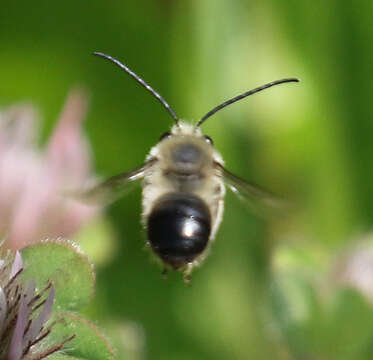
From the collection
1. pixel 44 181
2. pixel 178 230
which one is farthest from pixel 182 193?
pixel 44 181

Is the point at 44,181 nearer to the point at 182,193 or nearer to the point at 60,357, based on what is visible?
the point at 182,193

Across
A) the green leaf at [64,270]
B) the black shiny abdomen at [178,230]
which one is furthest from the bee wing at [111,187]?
the green leaf at [64,270]

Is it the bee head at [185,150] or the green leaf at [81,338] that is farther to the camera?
the bee head at [185,150]

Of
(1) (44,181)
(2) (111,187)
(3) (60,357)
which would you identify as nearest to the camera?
(3) (60,357)

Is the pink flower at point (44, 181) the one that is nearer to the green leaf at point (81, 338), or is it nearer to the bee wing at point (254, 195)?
the bee wing at point (254, 195)

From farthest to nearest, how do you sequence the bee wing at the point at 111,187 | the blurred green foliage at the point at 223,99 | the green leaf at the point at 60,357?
the blurred green foliage at the point at 223,99 < the bee wing at the point at 111,187 < the green leaf at the point at 60,357

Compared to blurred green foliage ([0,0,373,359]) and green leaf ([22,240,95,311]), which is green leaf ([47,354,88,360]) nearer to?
green leaf ([22,240,95,311])
